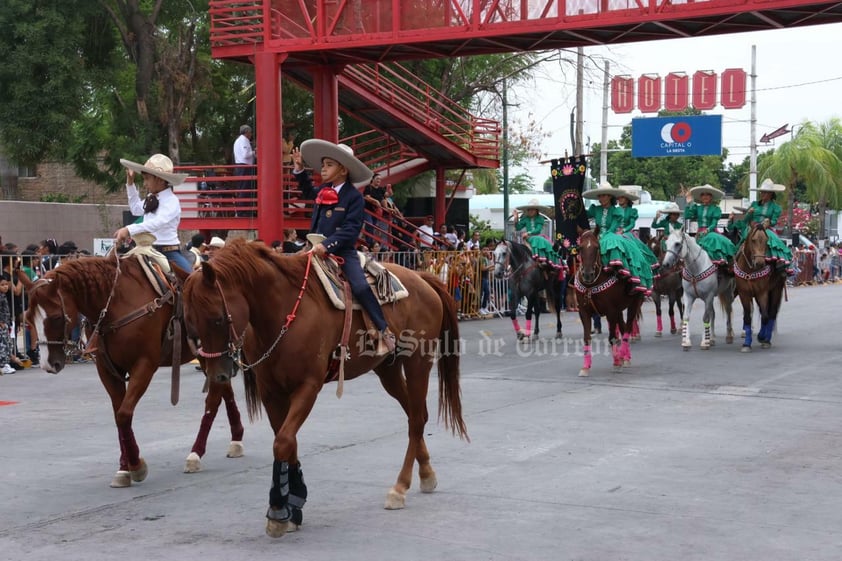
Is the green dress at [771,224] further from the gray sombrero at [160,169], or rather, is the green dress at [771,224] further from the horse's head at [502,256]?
the gray sombrero at [160,169]

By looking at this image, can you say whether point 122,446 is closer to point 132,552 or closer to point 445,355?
point 132,552

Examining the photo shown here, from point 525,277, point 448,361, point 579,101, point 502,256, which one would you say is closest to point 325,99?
point 502,256

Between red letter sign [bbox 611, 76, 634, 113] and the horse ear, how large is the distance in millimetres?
41120

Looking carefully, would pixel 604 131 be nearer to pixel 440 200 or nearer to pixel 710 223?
pixel 440 200

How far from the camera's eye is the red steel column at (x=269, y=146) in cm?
2341

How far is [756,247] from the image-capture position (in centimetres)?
1892

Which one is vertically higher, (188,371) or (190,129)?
(190,129)

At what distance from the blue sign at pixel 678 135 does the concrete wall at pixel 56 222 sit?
2208 centimetres

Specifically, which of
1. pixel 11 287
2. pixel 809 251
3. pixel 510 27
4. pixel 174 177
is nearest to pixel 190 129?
pixel 510 27

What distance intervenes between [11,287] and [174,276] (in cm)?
886

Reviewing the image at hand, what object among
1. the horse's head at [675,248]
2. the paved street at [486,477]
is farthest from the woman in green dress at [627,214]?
the paved street at [486,477]

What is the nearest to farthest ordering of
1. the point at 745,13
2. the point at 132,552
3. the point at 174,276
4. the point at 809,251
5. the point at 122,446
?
the point at 132,552 < the point at 122,446 < the point at 174,276 < the point at 745,13 < the point at 809,251

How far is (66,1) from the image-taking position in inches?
1066

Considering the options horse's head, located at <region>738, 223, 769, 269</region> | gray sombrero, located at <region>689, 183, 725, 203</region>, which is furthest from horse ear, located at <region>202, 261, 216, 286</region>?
gray sombrero, located at <region>689, 183, 725, 203</region>
